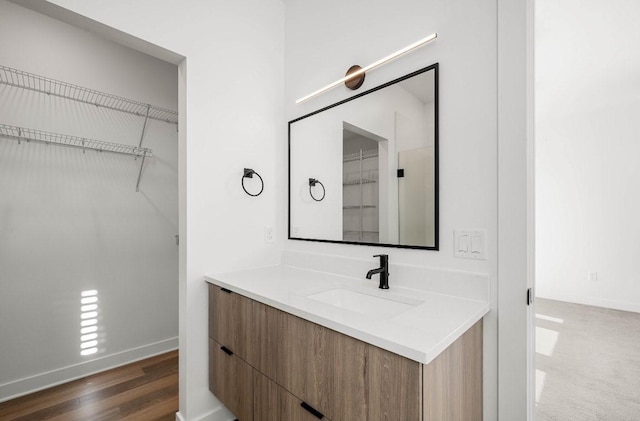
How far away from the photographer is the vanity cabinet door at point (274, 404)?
111cm

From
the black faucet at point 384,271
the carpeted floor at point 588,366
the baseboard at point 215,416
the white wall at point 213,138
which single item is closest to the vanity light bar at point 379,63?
the white wall at point 213,138

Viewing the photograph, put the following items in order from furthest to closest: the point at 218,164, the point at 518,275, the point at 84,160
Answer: the point at 84,160 < the point at 218,164 < the point at 518,275

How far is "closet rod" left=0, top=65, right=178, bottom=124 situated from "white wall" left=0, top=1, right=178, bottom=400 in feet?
0.17

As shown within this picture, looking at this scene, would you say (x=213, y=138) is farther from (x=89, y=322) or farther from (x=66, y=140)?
(x=89, y=322)

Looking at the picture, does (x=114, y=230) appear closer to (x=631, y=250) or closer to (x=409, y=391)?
(x=409, y=391)

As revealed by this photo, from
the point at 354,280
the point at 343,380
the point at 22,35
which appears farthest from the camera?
the point at 22,35

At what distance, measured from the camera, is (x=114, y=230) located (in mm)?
2283

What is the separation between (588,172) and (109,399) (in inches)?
235

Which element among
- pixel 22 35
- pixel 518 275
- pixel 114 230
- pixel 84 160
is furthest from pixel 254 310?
pixel 22 35

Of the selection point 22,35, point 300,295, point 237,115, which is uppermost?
point 22,35

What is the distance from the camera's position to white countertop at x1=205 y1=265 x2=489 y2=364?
2.69 ft

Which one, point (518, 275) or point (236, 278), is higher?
point (518, 275)

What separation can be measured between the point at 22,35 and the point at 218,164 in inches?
66.6

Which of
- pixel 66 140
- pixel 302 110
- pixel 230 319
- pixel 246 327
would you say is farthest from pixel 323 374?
pixel 66 140
